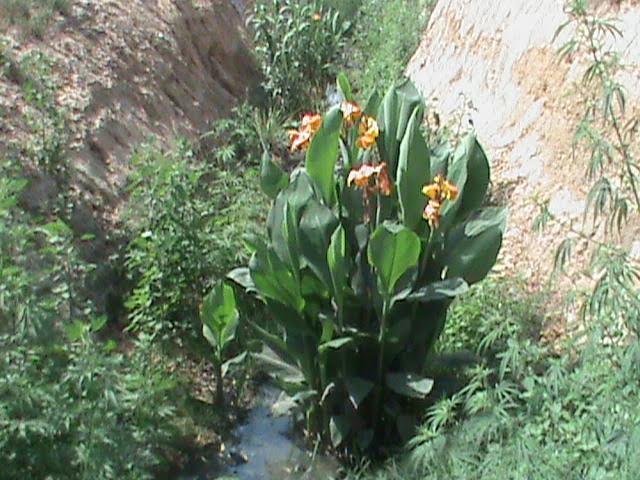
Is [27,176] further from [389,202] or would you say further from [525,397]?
[525,397]

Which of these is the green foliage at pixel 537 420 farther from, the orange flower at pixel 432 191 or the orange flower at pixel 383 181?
the orange flower at pixel 383 181

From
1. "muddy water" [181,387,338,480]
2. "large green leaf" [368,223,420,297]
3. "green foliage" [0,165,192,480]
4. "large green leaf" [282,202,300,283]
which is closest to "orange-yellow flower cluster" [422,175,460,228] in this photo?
"large green leaf" [368,223,420,297]

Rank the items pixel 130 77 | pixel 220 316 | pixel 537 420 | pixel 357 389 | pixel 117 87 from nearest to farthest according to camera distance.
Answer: pixel 537 420 → pixel 357 389 → pixel 220 316 → pixel 117 87 → pixel 130 77

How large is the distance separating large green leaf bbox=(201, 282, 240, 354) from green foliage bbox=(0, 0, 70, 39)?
3.07m

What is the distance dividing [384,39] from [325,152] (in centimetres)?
506

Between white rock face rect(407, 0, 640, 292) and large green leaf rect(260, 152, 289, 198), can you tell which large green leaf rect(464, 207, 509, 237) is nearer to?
white rock face rect(407, 0, 640, 292)

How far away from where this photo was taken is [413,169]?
5.89 m

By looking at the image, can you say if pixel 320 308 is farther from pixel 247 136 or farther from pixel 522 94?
pixel 247 136

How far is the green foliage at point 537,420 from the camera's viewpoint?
14.8 ft

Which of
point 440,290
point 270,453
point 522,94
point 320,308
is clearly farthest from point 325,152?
point 522,94

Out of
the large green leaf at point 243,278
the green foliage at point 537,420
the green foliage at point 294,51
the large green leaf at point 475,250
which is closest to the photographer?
the green foliage at point 537,420

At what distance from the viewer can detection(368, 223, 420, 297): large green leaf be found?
18.6 ft

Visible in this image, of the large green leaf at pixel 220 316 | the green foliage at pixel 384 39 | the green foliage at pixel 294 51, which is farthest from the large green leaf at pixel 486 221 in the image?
the green foliage at pixel 294 51

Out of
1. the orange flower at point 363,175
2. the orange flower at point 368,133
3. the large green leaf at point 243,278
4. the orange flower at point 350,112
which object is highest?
the orange flower at point 350,112
